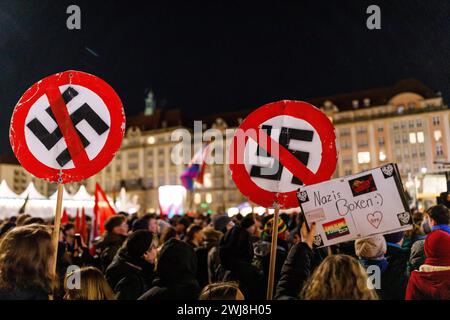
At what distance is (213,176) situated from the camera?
73938 mm

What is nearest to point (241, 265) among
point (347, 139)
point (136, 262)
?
point (136, 262)

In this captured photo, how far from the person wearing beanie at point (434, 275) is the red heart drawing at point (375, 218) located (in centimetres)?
82

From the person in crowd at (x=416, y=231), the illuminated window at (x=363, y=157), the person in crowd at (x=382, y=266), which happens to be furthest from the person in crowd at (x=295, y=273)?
the illuminated window at (x=363, y=157)

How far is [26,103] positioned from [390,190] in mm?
2631

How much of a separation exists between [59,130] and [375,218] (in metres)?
2.27

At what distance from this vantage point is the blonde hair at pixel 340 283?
2.15 metres

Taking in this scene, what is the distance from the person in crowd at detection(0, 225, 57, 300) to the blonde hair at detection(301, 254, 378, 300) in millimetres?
1392

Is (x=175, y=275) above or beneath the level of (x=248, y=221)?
beneath

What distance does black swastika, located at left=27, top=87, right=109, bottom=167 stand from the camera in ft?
9.86

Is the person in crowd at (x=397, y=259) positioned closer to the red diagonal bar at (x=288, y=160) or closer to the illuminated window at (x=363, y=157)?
the red diagonal bar at (x=288, y=160)

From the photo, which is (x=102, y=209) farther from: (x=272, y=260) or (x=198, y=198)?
(x=198, y=198)

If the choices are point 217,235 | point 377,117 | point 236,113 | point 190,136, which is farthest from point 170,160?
point 217,235

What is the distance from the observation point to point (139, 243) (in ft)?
13.3

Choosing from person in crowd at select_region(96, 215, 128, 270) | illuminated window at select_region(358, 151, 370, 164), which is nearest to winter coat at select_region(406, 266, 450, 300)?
person in crowd at select_region(96, 215, 128, 270)
